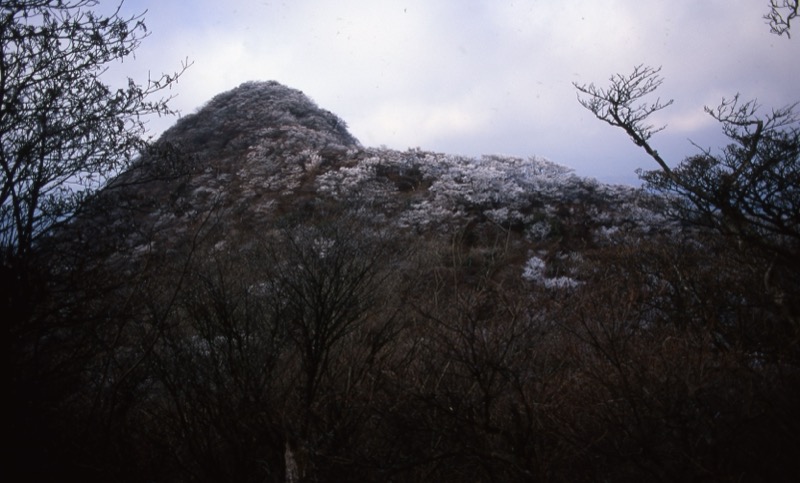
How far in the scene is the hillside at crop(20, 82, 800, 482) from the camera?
5793mm

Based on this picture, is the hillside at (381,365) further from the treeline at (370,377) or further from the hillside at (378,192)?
the hillside at (378,192)

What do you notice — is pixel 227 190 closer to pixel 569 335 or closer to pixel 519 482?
pixel 569 335

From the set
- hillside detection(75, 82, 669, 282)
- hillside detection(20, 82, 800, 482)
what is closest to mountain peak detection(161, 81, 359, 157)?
hillside detection(75, 82, 669, 282)

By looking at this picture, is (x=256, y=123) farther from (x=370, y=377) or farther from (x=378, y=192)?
(x=370, y=377)

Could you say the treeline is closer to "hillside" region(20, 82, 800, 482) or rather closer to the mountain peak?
"hillside" region(20, 82, 800, 482)

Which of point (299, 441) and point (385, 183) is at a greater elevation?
point (385, 183)

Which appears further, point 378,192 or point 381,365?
point 378,192

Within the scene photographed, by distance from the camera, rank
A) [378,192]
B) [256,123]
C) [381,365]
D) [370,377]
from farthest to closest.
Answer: [256,123], [378,192], [370,377], [381,365]

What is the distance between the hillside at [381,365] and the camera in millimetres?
5793

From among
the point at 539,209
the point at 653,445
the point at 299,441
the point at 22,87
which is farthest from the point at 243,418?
the point at 539,209

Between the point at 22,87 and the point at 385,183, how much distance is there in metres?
18.4

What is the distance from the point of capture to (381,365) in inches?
330

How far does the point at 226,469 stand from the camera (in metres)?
7.50

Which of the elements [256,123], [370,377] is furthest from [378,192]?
[256,123]
